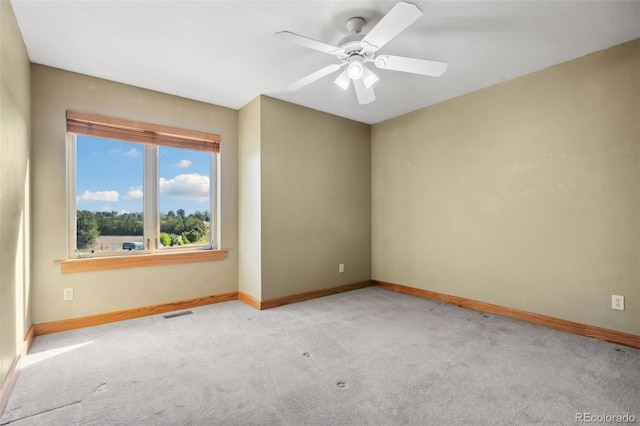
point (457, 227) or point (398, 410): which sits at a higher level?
point (457, 227)

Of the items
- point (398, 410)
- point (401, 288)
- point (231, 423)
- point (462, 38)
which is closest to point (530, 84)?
point (462, 38)

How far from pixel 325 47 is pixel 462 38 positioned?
118 centimetres

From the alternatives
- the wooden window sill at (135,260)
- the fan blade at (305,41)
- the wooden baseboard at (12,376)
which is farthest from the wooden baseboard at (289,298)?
the fan blade at (305,41)

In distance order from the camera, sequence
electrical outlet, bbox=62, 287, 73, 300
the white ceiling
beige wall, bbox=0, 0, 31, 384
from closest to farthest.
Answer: beige wall, bbox=0, 0, 31, 384 < the white ceiling < electrical outlet, bbox=62, 287, 73, 300

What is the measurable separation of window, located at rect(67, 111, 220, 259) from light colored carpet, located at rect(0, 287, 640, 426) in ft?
3.00

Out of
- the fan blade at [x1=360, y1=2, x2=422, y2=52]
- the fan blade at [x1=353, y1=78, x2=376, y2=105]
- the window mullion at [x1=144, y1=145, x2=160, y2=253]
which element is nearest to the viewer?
the fan blade at [x1=360, y1=2, x2=422, y2=52]

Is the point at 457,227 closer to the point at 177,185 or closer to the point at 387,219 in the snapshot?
the point at 387,219

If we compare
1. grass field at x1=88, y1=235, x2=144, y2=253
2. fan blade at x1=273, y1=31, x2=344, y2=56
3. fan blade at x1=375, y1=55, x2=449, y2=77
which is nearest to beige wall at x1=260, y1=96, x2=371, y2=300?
grass field at x1=88, y1=235, x2=144, y2=253

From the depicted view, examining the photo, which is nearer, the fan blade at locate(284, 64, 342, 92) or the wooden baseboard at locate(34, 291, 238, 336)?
the fan blade at locate(284, 64, 342, 92)

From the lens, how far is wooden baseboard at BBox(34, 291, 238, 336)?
288cm

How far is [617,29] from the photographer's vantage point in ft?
7.90

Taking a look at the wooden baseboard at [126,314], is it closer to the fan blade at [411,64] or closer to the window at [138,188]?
the window at [138,188]

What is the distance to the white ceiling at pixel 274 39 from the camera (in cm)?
213

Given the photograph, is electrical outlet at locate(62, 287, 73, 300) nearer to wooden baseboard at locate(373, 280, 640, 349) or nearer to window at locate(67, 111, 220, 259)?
window at locate(67, 111, 220, 259)
